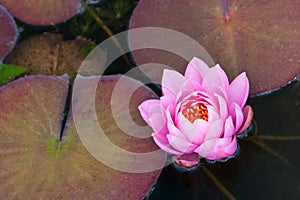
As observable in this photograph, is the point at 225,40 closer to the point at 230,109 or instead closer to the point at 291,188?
the point at 230,109

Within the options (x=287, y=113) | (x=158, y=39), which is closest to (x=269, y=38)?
(x=287, y=113)

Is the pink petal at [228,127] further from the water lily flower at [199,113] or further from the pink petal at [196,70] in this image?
the pink petal at [196,70]

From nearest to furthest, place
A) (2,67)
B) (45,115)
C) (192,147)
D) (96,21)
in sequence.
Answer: (192,147) → (45,115) → (2,67) → (96,21)

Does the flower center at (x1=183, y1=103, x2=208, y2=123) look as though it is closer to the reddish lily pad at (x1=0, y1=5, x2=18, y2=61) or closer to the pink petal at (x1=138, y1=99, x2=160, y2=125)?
the pink petal at (x1=138, y1=99, x2=160, y2=125)

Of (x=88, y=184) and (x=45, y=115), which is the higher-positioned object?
(x=45, y=115)

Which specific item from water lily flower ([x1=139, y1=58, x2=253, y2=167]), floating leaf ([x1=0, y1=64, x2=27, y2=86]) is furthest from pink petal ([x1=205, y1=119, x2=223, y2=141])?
floating leaf ([x1=0, y1=64, x2=27, y2=86])

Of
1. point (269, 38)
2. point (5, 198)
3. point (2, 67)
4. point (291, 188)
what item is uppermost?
point (2, 67)

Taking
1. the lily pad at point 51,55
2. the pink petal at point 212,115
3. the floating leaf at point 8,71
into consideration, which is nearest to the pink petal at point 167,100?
the pink petal at point 212,115

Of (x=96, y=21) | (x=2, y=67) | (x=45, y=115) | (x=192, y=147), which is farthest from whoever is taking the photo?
(x=96, y=21)

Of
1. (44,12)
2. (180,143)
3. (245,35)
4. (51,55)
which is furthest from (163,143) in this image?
(44,12)
